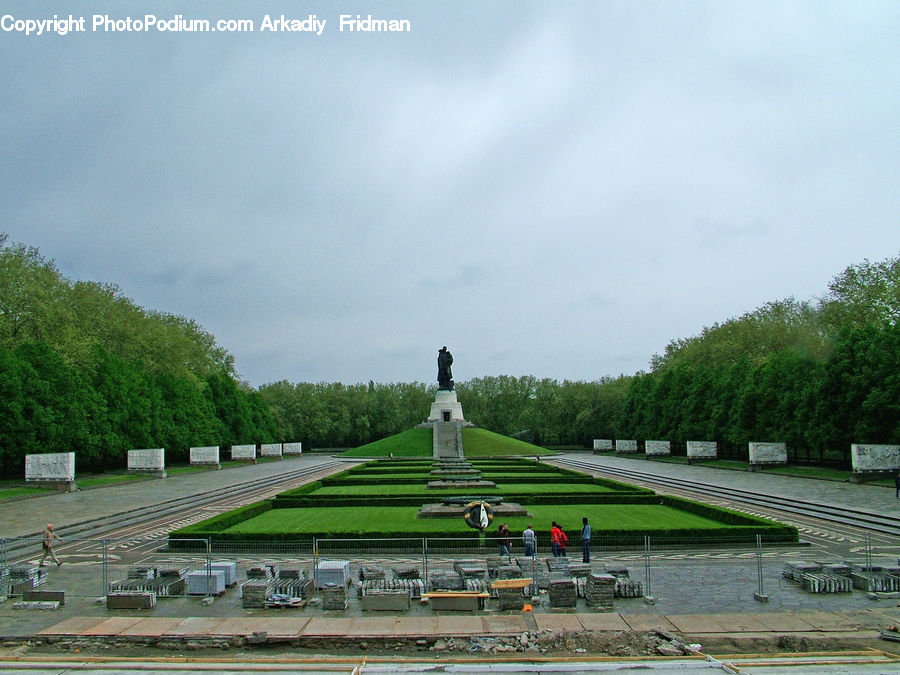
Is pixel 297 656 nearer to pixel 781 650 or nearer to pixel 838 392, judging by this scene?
pixel 781 650

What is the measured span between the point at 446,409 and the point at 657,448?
20.7 meters

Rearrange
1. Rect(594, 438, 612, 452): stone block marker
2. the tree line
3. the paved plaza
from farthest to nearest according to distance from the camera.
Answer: Rect(594, 438, 612, 452): stone block marker < the tree line < the paved plaza

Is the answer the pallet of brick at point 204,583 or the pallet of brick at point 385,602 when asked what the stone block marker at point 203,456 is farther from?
the pallet of brick at point 385,602

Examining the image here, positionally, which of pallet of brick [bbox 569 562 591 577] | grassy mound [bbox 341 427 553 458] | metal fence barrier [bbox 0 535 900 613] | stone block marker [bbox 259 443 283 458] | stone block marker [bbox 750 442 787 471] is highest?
pallet of brick [bbox 569 562 591 577]

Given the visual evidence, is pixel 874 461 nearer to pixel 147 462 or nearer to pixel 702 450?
pixel 702 450

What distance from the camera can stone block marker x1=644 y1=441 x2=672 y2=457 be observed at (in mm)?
59062

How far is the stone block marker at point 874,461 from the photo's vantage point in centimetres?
3209

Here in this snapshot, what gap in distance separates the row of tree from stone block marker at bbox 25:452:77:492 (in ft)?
11.9

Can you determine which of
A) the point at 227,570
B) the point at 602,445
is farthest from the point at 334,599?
the point at 602,445

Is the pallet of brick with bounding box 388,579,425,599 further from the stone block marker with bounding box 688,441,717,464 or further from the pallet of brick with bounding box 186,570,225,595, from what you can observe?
the stone block marker with bounding box 688,441,717,464

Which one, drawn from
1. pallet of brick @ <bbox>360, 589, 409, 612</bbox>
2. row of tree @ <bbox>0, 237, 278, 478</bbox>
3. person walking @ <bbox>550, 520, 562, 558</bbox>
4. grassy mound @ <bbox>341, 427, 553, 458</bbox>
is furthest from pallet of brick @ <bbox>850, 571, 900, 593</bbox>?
grassy mound @ <bbox>341, 427, 553, 458</bbox>

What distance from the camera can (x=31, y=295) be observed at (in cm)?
4038

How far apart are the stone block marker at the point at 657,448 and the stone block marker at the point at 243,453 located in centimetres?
3847

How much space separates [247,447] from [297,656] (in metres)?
56.6
